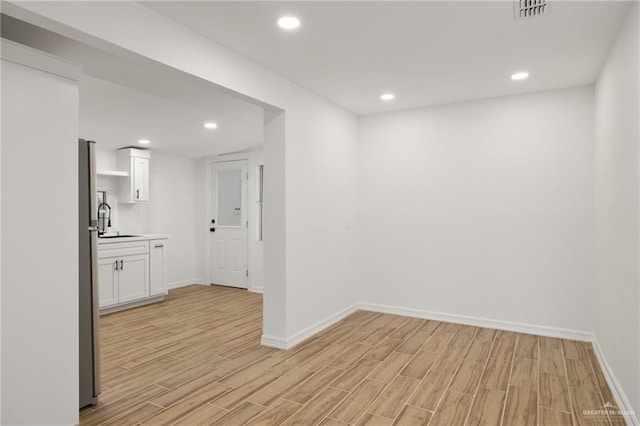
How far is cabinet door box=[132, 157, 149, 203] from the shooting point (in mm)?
6273

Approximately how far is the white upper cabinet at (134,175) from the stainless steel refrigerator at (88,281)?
3.92 m

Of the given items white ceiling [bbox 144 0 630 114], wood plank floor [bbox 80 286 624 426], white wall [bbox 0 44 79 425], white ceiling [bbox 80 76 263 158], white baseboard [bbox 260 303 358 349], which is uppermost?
white ceiling [bbox 144 0 630 114]

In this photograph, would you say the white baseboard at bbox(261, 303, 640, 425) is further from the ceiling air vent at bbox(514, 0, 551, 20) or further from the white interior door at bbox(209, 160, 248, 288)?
the white interior door at bbox(209, 160, 248, 288)

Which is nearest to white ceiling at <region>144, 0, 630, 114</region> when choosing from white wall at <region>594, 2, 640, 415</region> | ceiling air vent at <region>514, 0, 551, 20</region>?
ceiling air vent at <region>514, 0, 551, 20</region>

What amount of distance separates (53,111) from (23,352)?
1.27 meters

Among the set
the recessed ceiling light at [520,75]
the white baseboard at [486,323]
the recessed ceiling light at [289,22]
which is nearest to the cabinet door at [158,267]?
the white baseboard at [486,323]

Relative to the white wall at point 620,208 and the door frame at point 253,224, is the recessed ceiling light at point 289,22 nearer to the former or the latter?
the white wall at point 620,208

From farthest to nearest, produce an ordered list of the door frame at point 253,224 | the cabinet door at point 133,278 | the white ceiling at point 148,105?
the door frame at point 253,224
the cabinet door at point 133,278
the white ceiling at point 148,105

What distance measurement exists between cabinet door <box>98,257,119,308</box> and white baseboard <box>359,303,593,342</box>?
10.5 feet

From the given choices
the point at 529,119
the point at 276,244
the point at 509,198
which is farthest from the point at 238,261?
the point at 529,119

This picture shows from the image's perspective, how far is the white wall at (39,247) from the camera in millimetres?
1940

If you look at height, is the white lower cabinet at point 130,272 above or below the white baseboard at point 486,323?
above

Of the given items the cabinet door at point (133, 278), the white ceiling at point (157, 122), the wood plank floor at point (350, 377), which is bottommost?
the wood plank floor at point (350, 377)

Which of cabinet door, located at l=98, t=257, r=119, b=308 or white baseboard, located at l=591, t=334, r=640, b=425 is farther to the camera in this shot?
cabinet door, located at l=98, t=257, r=119, b=308
